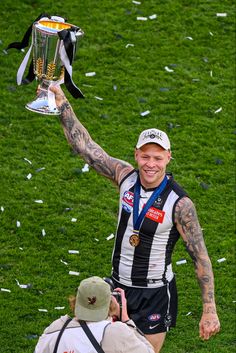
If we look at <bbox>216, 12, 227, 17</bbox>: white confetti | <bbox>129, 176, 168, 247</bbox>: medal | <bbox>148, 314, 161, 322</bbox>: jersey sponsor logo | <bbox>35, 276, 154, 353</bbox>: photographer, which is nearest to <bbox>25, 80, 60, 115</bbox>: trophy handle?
<bbox>129, 176, 168, 247</bbox>: medal

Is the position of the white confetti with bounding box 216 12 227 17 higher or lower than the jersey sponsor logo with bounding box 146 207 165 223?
lower

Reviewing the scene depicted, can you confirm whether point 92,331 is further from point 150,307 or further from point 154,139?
point 154,139

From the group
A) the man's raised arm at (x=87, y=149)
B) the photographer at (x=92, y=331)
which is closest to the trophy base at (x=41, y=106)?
the man's raised arm at (x=87, y=149)

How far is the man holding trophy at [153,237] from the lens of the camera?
6734mm

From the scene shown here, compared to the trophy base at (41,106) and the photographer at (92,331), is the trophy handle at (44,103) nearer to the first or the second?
the trophy base at (41,106)

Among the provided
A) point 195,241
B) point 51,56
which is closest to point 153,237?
point 195,241

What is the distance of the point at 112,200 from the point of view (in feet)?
33.9

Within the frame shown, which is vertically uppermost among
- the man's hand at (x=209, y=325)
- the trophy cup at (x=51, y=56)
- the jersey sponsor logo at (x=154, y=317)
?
the trophy cup at (x=51, y=56)

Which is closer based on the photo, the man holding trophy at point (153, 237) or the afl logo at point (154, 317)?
the man holding trophy at point (153, 237)

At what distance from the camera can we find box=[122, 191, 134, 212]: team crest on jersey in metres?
6.82

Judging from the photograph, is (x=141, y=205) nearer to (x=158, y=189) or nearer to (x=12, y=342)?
(x=158, y=189)

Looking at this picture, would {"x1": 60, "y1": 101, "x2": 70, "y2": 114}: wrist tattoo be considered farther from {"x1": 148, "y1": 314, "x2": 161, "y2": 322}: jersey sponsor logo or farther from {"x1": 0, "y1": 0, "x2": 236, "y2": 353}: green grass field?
{"x1": 0, "y1": 0, "x2": 236, "y2": 353}: green grass field

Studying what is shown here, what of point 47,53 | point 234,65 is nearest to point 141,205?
point 47,53

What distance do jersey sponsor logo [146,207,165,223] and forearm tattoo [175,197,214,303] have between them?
0.09m
